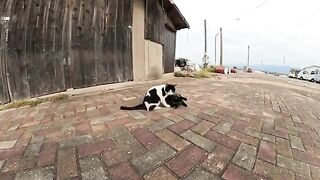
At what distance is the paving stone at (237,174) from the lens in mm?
1960

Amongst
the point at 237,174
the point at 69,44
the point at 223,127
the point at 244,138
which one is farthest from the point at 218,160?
the point at 69,44

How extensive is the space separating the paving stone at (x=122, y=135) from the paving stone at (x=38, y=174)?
0.77 meters

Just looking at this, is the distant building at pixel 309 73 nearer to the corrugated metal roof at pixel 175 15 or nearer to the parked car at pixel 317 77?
the parked car at pixel 317 77

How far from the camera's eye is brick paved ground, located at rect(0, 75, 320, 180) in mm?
2016

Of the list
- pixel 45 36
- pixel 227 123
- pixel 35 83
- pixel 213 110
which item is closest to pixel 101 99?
pixel 35 83

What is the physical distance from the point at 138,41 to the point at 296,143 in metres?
5.72

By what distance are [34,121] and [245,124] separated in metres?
3.27

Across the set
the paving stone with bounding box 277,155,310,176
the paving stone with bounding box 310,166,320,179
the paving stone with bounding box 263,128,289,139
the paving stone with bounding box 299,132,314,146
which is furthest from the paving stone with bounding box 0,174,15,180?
the paving stone with bounding box 299,132,314,146

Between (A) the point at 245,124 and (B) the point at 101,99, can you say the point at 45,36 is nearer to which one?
(B) the point at 101,99

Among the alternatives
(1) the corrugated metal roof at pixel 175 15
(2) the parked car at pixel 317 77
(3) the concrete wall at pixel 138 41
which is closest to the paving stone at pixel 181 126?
(3) the concrete wall at pixel 138 41

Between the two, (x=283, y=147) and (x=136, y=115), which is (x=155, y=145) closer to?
(x=136, y=115)

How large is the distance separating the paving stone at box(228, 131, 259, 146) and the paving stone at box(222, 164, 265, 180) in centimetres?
71

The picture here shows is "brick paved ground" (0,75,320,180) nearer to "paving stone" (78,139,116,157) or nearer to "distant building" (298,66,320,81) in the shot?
"paving stone" (78,139,116,157)

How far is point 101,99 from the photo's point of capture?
4.82 meters
